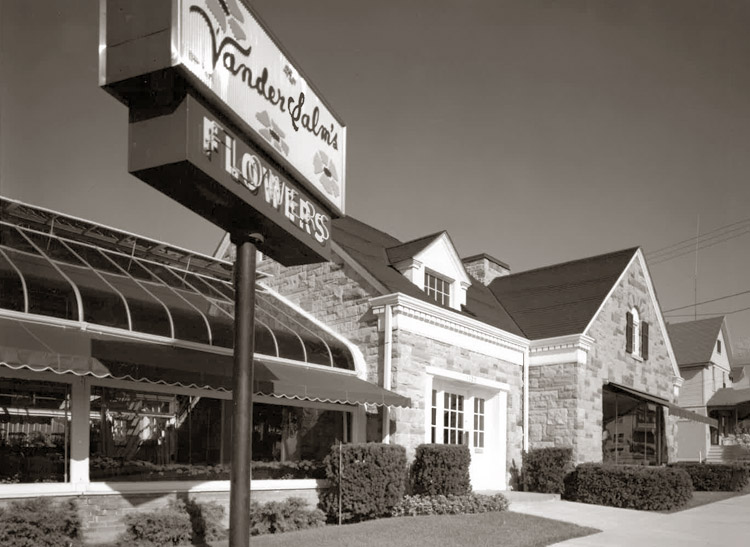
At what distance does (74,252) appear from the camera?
1196 centimetres

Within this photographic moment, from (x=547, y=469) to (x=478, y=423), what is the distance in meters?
1.92

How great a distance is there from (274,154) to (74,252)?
622cm

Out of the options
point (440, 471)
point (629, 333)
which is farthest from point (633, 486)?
point (629, 333)

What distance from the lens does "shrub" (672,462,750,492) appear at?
818 inches

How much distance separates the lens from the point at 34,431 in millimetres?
9758

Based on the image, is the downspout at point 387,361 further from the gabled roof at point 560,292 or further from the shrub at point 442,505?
the gabled roof at point 560,292

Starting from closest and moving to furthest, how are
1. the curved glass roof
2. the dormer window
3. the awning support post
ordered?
1. the awning support post
2. the curved glass roof
3. the dormer window

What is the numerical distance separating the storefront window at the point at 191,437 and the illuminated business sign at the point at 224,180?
4328 millimetres

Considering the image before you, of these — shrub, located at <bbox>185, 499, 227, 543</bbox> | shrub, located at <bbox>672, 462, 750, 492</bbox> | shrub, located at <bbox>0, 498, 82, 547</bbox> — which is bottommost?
shrub, located at <bbox>672, 462, 750, 492</bbox>

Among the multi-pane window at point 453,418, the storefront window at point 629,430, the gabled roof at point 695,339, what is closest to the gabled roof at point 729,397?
the gabled roof at point 695,339

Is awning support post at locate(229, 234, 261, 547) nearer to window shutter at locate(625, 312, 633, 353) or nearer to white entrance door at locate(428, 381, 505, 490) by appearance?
white entrance door at locate(428, 381, 505, 490)

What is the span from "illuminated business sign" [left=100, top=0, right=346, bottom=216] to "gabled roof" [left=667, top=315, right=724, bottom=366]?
3666 centimetres

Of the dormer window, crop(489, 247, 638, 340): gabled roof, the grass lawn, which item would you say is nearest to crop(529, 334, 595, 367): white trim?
crop(489, 247, 638, 340): gabled roof

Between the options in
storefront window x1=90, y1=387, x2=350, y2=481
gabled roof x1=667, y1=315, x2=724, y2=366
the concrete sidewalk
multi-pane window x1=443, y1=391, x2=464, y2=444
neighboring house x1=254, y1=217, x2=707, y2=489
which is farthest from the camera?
gabled roof x1=667, y1=315, x2=724, y2=366
